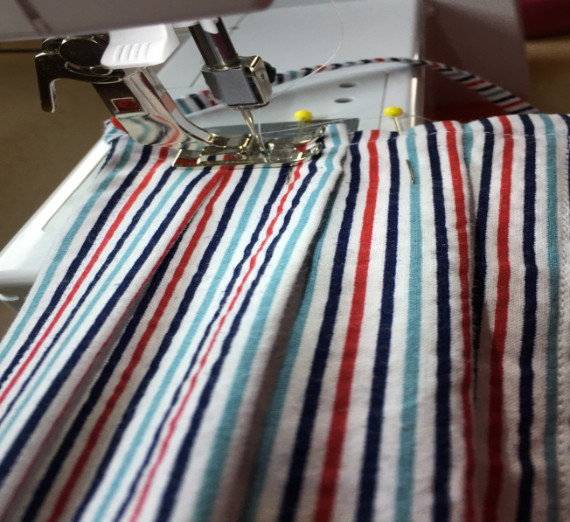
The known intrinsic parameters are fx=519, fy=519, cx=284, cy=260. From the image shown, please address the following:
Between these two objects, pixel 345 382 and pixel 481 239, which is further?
pixel 481 239

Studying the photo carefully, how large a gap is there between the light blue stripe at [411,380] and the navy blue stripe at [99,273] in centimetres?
32

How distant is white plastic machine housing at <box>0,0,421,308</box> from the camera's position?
679 mm

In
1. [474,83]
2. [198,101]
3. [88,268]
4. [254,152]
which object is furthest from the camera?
[474,83]

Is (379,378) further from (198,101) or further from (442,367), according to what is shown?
(198,101)

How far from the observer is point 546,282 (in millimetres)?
491

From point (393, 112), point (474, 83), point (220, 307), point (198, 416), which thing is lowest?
point (198, 416)

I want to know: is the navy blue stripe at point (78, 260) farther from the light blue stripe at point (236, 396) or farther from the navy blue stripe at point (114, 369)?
the light blue stripe at point (236, 396)

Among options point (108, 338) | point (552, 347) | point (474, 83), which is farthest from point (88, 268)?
point (474, 83)

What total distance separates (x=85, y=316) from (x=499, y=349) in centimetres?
39

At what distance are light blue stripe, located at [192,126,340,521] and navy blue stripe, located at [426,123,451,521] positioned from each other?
0.12m

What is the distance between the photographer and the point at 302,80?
90 cm

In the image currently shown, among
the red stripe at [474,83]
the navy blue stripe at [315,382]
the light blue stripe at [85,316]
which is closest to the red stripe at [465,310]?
the navy blue stripe at [315,382]

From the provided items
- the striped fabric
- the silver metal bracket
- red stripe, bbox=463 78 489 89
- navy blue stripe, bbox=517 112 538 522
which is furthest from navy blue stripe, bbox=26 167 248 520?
red stripe, bbox=463 78 489 89

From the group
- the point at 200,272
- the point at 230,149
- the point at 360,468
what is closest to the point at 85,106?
the point at 230,149
